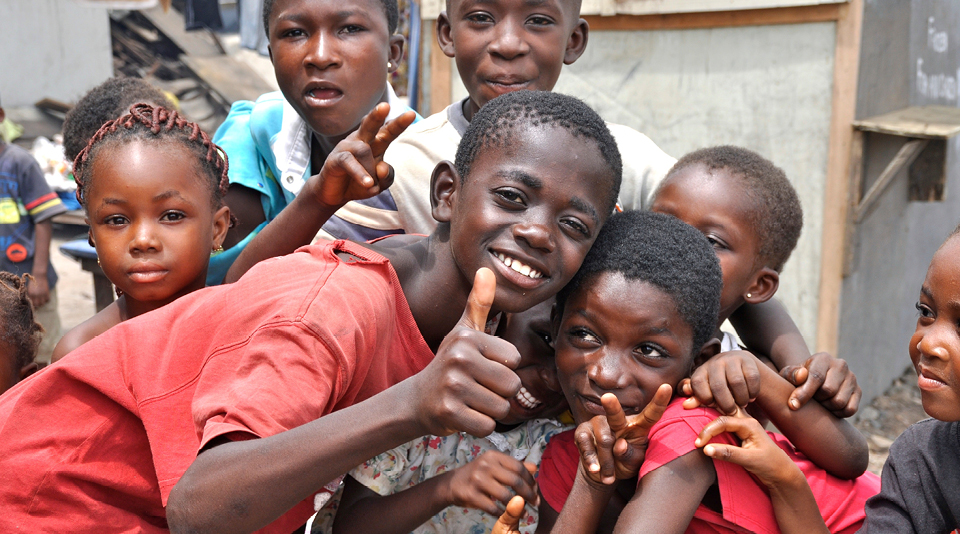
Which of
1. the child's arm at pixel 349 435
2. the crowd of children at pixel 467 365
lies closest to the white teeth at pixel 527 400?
the crowd of children at pixel 467 365

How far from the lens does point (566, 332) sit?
1.80 m

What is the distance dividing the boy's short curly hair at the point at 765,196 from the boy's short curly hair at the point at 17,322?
5.77 feet

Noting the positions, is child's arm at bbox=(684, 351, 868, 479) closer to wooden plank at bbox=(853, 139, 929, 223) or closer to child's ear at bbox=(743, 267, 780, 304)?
child's ear at bbox=(743, 267, 780, 304)

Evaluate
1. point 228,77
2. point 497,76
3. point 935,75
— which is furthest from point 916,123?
point 228,77

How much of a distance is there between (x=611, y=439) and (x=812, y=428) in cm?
50

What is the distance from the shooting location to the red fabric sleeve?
1.81 m

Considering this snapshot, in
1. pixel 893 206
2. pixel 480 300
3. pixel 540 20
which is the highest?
pixel 540 20

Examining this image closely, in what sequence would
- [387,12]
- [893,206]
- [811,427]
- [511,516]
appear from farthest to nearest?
[893,206] → [387,12] → [811,427] → [511,516]

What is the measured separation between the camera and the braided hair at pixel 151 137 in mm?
2127

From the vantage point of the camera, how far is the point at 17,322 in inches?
84.0

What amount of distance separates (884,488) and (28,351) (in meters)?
2.13

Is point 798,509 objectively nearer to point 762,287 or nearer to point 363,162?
point 762,287

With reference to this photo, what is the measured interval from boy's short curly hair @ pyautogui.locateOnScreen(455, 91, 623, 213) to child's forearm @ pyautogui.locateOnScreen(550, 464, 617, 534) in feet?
2.00

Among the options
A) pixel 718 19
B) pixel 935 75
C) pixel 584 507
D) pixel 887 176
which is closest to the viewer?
pixel 584 507
